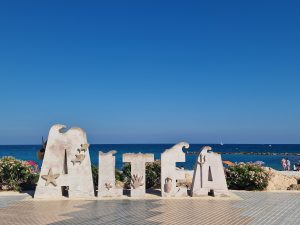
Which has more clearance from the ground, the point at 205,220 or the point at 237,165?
the point at 237,165

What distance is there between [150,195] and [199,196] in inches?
87.3

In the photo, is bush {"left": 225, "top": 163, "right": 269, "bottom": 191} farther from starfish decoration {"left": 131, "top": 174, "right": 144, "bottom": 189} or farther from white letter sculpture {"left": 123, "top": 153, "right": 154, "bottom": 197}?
starfish decoration {"left": 131, "top": 174, "right": 144, "bottom": 189}

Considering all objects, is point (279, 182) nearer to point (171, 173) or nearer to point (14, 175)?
point (171, 173)

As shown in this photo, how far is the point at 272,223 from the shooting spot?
12.4 meters

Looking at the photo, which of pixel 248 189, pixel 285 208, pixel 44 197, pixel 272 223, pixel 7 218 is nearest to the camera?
pixel 272 223

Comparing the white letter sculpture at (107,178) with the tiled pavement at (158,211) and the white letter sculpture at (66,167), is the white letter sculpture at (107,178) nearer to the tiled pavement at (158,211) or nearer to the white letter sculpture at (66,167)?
the white letter sculpture at (66,167)

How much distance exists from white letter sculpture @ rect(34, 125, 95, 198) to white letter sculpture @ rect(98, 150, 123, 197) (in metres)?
0.45

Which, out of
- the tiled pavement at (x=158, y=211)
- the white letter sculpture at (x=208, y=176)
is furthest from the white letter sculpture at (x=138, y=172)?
the white letter sculpture at (x=208, y=176)

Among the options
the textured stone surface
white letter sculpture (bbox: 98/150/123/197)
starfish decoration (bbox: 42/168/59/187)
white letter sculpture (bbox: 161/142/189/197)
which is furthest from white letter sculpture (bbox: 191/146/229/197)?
starfish decoration (bbox: 42/168/59/187)

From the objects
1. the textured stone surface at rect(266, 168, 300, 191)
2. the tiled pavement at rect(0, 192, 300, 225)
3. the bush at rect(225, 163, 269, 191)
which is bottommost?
the tiled pavement at rect(0, 192, 300, 225)

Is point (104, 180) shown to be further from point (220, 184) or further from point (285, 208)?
point (285, 208)

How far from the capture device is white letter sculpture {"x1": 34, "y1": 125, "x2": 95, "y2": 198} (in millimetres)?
17344

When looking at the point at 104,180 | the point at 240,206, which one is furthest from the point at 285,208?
the point at 104,180

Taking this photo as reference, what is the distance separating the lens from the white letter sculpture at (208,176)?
58.0 ft
